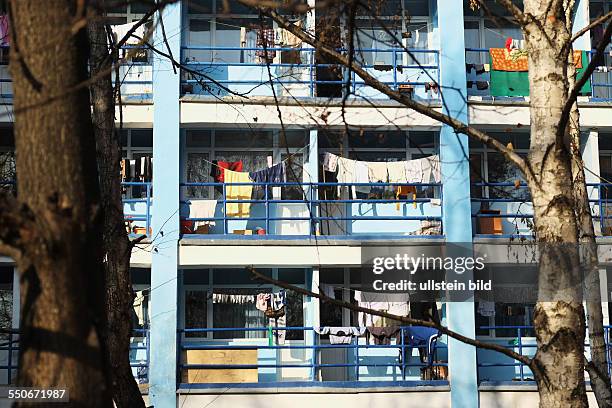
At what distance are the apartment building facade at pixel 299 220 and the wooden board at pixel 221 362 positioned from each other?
2 centimetres

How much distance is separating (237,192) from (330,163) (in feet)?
6.00

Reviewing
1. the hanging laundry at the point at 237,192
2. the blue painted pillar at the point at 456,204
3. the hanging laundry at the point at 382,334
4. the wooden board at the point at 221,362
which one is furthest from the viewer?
the hanging laundry at the point at 237,192

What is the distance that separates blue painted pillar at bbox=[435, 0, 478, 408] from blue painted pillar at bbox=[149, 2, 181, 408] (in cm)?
482

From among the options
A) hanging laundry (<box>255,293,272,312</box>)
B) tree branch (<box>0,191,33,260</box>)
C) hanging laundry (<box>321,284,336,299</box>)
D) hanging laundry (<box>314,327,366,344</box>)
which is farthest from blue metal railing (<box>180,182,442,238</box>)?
tree branch (<box>0,191,33,260</box>)

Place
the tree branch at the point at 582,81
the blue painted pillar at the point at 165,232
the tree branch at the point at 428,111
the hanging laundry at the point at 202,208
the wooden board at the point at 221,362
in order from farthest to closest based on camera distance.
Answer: the hanging laundry at the point at 202,208, the wooden board at the point at 221,362, the blue painted pillar at the point at 165,232, the tree branch at the point at 428,111, the tree branch at the point at 582,81

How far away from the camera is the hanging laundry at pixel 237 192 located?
1772cm

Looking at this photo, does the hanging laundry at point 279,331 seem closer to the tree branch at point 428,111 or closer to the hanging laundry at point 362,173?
the hanging laundry at point 362,173

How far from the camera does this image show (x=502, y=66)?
17.7 meters

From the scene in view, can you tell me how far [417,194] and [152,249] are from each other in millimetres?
5439

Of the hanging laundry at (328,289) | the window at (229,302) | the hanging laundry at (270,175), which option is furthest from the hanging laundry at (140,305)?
the hanging laundry at (328,289)

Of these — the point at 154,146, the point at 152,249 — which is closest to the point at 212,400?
the point at 152,249

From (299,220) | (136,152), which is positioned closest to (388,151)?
(299,220)

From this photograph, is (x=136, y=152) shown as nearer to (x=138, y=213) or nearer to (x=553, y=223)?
(x=138, y=213)

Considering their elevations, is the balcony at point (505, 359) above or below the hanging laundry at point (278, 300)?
below
